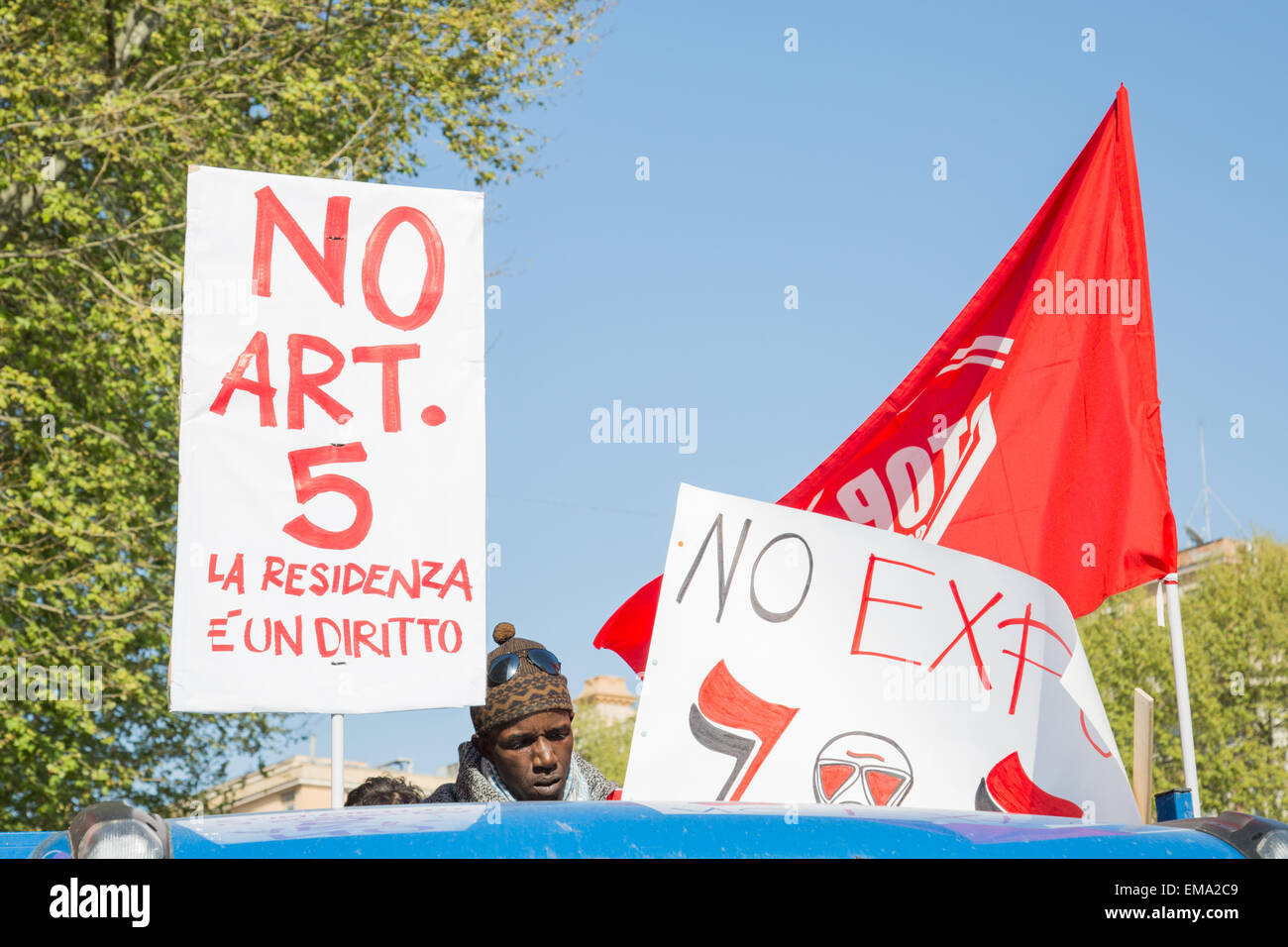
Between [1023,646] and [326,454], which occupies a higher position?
[326,454]

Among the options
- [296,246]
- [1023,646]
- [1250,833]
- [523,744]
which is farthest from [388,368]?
[1250,833]

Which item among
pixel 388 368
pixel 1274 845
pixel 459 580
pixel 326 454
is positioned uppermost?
pixel 388 368

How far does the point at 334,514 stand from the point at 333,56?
31.3ft

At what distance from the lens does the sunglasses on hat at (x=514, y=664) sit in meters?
3.88

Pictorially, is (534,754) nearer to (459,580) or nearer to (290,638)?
(459,580)

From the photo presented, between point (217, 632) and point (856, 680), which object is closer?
point (217, 632)

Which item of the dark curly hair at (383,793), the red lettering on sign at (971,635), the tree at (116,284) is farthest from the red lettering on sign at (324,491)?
the tree at (116,284)

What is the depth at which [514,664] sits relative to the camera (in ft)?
12.8

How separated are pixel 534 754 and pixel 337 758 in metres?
0.52

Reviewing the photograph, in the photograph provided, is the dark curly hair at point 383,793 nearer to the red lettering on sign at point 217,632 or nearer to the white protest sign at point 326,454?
the white protest sign at point 326,454

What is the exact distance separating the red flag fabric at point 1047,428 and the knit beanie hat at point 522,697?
2648 millimetres

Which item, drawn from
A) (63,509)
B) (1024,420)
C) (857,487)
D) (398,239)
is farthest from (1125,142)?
(63,509)

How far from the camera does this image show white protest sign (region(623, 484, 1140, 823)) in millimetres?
3982

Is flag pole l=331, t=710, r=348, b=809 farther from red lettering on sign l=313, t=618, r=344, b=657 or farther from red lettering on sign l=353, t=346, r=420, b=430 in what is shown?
red lettering on sign l=353, t=346, r=420, b=430
